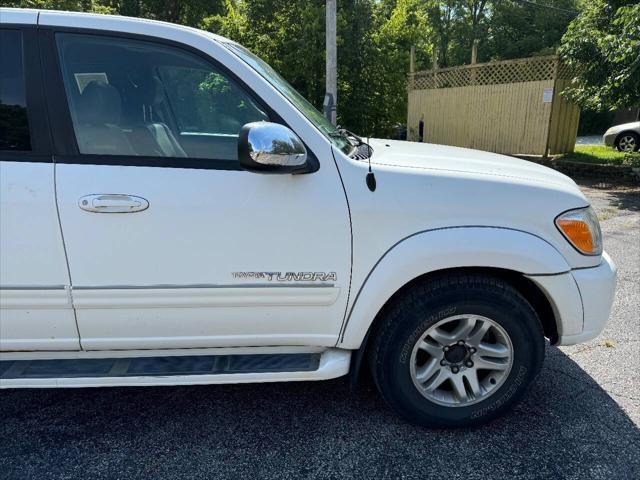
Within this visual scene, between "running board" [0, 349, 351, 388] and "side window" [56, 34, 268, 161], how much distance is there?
102cm

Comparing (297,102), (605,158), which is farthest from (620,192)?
(297,102)

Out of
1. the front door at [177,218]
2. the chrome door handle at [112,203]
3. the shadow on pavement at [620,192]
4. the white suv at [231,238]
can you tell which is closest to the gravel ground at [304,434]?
the white suv at [231,238]

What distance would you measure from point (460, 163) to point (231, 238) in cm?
129

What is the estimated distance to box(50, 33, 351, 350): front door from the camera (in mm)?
2240

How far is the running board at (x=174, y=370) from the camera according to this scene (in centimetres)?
238

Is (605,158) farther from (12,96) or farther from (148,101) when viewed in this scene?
(12,96)

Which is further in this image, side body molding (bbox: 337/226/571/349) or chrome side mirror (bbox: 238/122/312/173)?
side body molding (bbox: 337/226/571/349)

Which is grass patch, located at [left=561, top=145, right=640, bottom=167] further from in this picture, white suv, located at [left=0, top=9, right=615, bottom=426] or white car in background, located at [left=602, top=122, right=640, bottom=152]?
white suv, located at [left=0, top=9, right=615, bottom=426]

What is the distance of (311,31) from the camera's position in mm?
13273

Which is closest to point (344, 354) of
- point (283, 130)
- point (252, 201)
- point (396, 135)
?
point (252, 201)

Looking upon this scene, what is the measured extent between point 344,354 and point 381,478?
592 millimetres

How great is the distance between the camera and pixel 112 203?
7.25 feet

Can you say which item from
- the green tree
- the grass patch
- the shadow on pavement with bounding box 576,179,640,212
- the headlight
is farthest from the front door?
the grass patch

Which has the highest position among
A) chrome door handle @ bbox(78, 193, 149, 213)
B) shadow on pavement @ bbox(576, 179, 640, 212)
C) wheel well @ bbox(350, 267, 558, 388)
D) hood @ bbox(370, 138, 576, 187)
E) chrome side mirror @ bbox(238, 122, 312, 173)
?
chrome side mirror @ bbox(238, 122, 312, 173)
